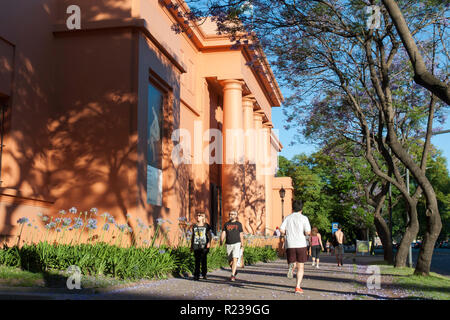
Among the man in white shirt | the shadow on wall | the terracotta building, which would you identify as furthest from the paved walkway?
the terracotta building

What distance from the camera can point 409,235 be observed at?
19.0 metres

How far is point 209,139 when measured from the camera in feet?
90.2

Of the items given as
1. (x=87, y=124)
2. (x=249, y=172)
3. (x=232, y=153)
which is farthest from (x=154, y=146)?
(x=249, y=172)

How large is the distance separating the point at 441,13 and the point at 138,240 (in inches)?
409

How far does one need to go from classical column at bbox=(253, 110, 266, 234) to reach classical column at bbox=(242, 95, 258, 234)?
508mm

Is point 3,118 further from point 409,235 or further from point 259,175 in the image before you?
point 259,175

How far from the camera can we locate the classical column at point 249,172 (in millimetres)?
28627

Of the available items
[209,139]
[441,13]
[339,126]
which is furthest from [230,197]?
[441,13]

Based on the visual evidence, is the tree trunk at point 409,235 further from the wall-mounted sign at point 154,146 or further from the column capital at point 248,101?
the column capital at point 248,101

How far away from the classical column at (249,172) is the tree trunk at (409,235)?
990 cm

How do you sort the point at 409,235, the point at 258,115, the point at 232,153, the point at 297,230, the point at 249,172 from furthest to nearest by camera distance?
the point at 258,115
the point at 249,172
the point at 232,153
the point at 409,235
the point at 297,230

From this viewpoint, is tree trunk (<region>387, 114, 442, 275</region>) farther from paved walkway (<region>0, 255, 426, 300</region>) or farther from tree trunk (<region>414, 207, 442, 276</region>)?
paved walkway (<region>0, 255, 426, 300</region>)

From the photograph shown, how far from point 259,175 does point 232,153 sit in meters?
6.89

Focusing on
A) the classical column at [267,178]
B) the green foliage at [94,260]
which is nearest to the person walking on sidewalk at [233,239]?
the green foliage at [94,260]
